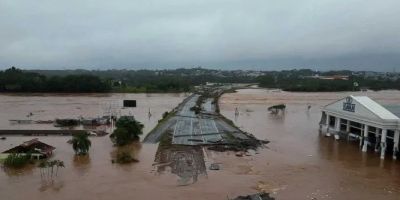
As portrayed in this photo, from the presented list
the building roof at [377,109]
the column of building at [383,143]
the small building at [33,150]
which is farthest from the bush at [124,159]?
the building roof at [377,109]

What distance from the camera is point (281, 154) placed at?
3247 centimetres

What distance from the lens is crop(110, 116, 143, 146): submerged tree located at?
34.7 meters

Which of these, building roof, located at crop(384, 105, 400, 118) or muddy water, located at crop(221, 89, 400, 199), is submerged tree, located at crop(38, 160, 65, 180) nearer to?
muddy water, located at crop(221, 89, 400, 199)

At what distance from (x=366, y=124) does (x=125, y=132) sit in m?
18.5

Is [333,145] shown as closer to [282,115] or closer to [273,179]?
[273,179]

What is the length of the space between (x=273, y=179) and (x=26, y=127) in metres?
30.1

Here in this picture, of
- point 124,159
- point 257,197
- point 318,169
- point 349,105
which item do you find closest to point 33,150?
point 124,159

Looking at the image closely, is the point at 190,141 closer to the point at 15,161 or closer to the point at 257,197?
the point at 15,161

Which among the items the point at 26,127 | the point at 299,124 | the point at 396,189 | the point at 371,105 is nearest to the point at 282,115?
the point at 299,124

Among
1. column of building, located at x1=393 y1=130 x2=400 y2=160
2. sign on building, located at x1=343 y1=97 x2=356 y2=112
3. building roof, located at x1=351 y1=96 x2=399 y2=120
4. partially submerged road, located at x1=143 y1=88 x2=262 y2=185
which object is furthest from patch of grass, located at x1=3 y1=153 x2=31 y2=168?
sign on building, located at x1=343 y1=97 x2=356 y2=112

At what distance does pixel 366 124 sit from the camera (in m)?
33.2

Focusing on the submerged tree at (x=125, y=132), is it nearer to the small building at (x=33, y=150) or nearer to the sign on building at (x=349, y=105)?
the small building at (x=33, y=150)

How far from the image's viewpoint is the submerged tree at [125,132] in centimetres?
3472

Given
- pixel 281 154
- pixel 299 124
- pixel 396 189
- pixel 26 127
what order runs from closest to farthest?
1. pixel 396 189
2. pixel 281 154
3. pixel 26 127
4. pixel 299 124
